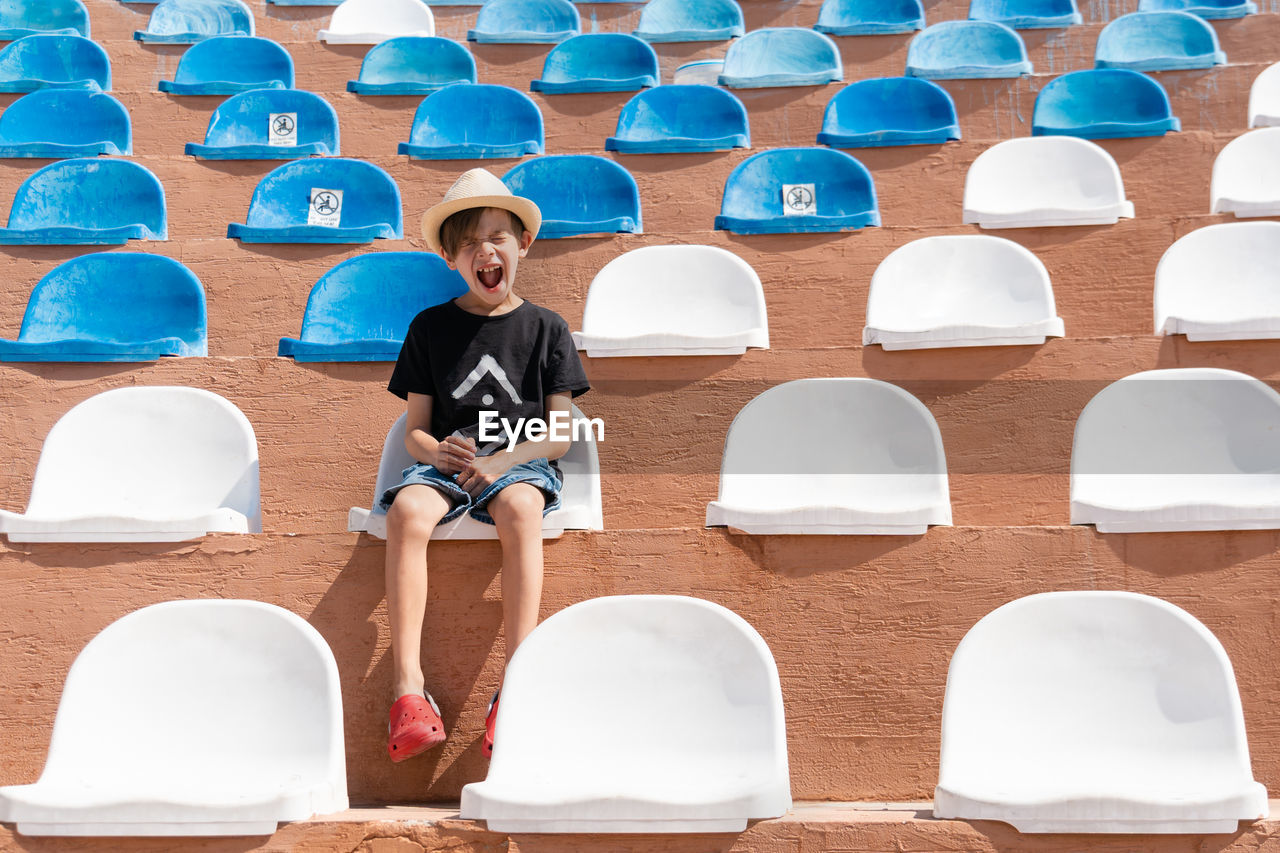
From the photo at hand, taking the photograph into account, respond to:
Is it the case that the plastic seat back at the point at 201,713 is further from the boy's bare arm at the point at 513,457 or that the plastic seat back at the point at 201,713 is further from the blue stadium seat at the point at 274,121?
the blue stadium seat at the point at 274,121

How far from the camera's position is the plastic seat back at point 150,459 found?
1.92m

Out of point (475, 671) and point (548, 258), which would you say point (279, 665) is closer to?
point (475, 671)

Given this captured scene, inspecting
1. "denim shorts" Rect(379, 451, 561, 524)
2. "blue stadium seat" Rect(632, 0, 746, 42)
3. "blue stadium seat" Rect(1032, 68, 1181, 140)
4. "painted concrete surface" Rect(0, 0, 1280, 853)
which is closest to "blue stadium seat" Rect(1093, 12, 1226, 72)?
"blue stadium seat" Rect(1032, 68, 1181, 140)

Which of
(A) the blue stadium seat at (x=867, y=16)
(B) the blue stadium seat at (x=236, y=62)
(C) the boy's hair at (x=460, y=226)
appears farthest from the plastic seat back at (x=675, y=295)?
(A) the blue stadium seat at (x=867, y=16)

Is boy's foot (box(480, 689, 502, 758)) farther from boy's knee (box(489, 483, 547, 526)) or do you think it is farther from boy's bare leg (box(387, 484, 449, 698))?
boy's knee (box(489, 483, 547, 526))

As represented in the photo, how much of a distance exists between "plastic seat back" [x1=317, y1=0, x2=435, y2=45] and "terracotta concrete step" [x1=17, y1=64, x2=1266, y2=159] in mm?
728

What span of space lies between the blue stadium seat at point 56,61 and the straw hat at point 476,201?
2.51 metres

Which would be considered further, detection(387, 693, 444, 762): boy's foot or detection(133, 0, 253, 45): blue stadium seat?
detection(133, 0, 253, 45): blue stadium seat

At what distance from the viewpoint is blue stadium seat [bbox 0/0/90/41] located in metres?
4.45

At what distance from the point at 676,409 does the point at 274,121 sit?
196 centimetres

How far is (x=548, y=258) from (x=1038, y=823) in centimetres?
179

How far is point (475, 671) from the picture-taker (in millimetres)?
1700

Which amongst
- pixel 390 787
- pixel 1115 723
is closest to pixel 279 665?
pixel 390 787

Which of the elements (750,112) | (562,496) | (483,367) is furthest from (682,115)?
(562,496)
